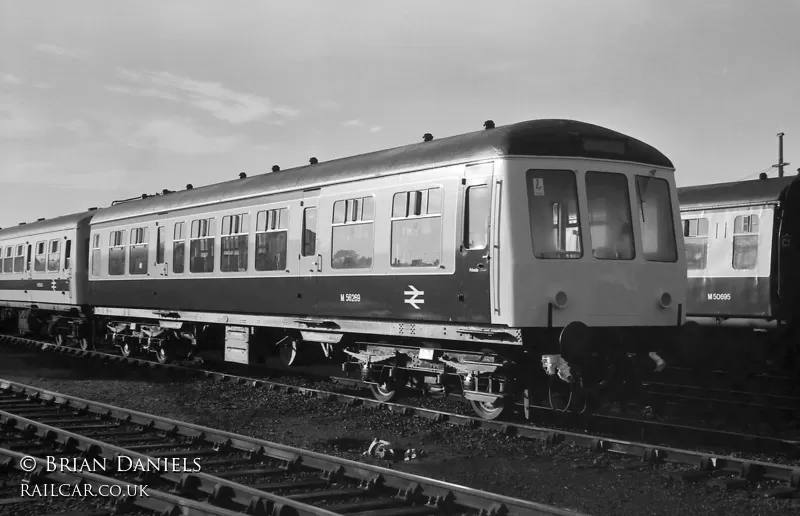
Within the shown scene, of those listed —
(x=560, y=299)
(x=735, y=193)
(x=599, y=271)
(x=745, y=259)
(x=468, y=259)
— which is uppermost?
(x=735, y=193)

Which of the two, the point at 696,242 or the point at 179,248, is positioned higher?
the point at 696,242

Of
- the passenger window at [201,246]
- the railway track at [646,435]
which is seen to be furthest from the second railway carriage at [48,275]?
the railway track at [646,435]

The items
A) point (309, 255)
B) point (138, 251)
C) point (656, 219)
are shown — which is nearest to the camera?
point (656, 219)

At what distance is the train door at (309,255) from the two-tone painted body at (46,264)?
407 inches

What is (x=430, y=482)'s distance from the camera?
6.35 m

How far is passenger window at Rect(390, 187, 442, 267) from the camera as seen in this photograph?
974 centimetres

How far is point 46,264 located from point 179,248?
8700 millimetres

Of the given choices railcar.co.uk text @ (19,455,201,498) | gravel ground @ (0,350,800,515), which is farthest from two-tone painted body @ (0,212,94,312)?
railcar.co.uk text @ (19,455,201,498)

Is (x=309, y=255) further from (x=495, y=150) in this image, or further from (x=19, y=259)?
(x=19, y=259)

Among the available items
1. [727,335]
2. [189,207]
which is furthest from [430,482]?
[189,207]

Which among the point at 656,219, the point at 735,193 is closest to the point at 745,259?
the point at 735,193

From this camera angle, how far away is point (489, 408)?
9766 mm

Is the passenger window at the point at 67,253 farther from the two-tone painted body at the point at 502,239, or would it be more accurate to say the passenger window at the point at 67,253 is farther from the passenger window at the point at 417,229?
the passenger window at the point at 417,229

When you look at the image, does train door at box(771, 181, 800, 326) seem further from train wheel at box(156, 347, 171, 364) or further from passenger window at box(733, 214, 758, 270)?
train wheel at box(156, 347, 171, 364)
